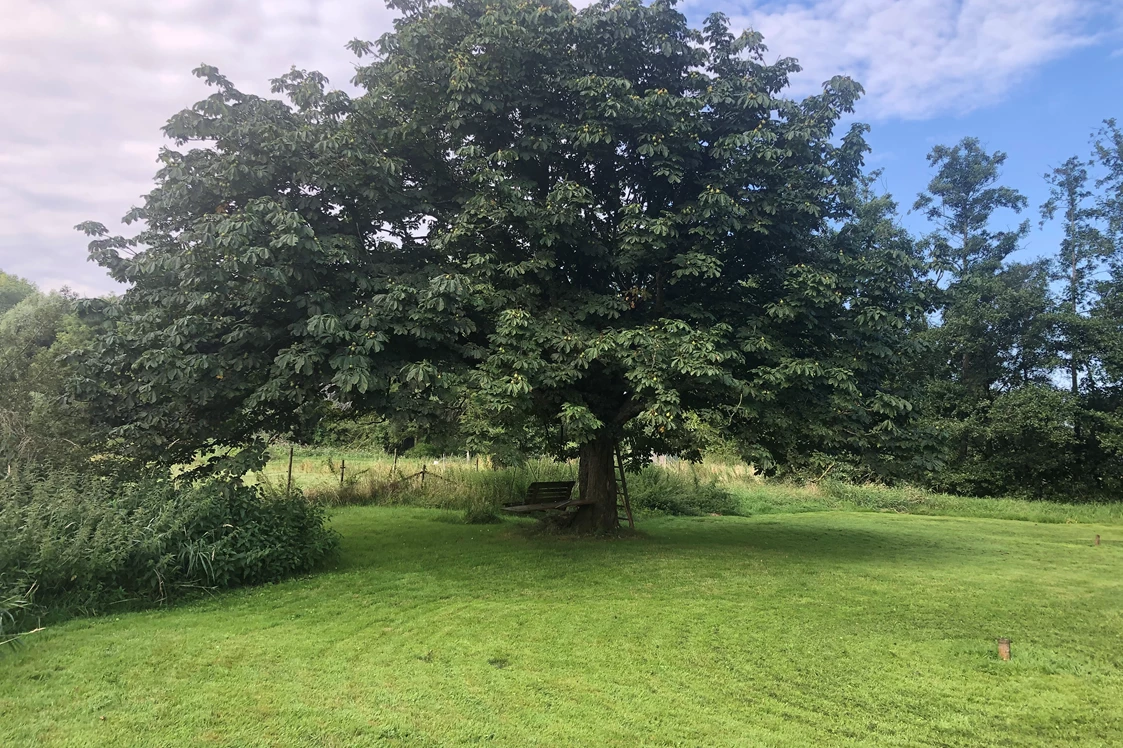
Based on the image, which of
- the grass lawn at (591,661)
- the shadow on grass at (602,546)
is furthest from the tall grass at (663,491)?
the grass lawn at (591,661)

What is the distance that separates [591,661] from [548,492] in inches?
240

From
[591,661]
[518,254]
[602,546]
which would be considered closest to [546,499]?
[602,546]

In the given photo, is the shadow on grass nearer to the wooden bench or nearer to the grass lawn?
the grass lawn

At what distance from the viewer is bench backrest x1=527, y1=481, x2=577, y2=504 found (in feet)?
34.9

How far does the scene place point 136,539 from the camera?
19.8ft

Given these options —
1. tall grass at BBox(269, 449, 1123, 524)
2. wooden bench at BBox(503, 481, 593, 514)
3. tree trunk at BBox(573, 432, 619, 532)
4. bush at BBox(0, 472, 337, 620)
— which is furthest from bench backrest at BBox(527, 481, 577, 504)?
bush at BBox(0, 472, 337, 620)

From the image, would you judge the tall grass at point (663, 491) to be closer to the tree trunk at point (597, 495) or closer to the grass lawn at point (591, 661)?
the tree trunk at point (597, 495)

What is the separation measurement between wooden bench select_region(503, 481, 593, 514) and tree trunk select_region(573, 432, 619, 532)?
241mm

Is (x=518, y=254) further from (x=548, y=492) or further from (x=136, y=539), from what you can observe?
(x=136, y=539)

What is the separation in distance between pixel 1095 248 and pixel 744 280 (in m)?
23.3

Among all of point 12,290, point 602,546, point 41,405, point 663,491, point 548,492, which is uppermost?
point 12,290

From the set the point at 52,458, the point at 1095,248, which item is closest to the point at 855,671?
the point at 52,458

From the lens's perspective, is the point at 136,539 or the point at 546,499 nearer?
the point at 136,539

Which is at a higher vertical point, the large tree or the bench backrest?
the large tree
